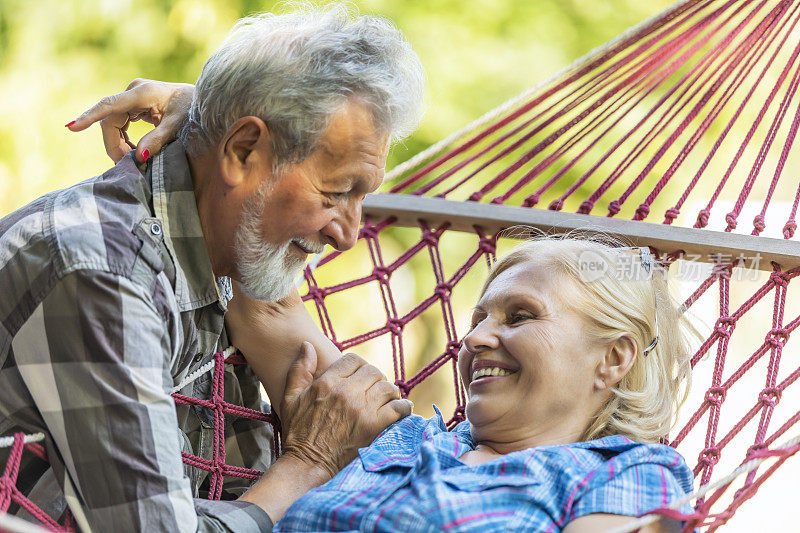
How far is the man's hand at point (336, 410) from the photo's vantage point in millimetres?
1482

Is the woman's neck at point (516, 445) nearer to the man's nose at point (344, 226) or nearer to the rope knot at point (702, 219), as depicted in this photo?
the man's nose at point (344, 226)

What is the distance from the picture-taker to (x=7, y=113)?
4.71 metres

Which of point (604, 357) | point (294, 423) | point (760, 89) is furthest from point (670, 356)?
point (760, 89)

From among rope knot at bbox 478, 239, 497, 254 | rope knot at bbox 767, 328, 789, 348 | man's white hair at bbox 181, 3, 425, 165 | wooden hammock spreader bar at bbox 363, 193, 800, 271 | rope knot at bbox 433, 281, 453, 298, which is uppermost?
man's white hair at bbox 181, 3, 425, 165

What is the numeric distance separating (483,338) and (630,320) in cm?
24

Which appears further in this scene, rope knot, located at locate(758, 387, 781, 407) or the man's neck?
rope knot, located at locate(758, 387, 781, 407)

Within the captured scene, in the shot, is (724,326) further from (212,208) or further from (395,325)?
(212,208)

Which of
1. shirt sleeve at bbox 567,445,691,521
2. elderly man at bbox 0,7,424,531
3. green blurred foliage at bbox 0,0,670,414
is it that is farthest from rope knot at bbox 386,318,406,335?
green blurred foliage at bbox 0,0,670,414

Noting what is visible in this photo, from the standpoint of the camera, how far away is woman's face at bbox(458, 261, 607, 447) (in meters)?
1.41

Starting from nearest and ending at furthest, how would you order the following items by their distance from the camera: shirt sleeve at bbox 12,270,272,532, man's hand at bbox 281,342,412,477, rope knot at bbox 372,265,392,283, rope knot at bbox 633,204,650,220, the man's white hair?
shirt sleeve at bbox 12,270,272,532, the man's white hair, man's hand at bbox 281,342,412,477, rope knot at bbox 633,204,650,220, rope knot at bbox 372,265,392,283

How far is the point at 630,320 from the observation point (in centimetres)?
149

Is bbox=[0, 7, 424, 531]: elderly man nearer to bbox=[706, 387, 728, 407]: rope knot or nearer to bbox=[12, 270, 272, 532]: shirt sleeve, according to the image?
bbox=[12, 270, 272, 532]: shirt sleeve

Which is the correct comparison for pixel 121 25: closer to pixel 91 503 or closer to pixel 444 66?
pixel 444 66

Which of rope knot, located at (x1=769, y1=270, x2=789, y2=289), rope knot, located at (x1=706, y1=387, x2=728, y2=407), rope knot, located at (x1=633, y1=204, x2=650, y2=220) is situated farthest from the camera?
rope knot, located at (x1=633, y1=204, x2=650, y2=220)
